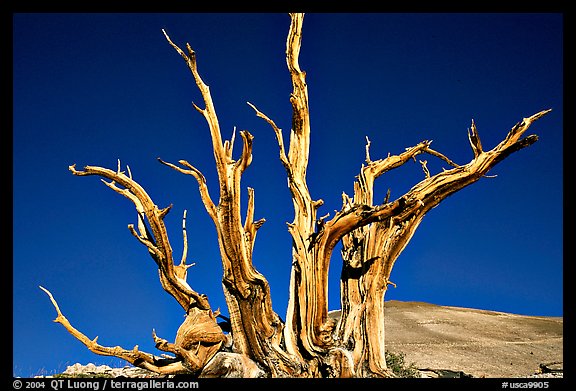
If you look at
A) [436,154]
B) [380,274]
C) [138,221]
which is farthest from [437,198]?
[138,221]

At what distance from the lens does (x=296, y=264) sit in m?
6.29

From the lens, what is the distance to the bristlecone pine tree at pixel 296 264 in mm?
5781

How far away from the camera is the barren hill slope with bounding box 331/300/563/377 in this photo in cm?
1071

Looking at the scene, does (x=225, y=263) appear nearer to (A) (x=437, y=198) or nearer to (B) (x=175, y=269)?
(B) (x=175, y=269)

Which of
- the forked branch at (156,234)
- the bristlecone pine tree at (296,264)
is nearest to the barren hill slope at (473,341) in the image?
the bristlecone pine tree at (296,264)

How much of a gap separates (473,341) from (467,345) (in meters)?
0.73

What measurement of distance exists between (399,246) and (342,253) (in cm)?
78

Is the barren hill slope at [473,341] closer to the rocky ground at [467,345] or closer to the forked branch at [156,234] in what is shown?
the rocky ground at [467,345]

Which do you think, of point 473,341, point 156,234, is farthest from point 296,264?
point 473,341

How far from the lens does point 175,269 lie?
23.0 feet

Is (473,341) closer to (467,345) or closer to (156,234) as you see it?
(467,345)

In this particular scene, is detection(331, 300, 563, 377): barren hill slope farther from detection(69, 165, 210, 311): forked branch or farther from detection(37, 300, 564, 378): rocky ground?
detection(69, 165, 210, 311): forked branch
